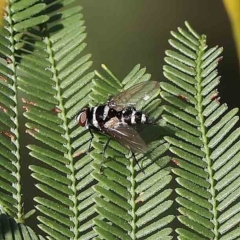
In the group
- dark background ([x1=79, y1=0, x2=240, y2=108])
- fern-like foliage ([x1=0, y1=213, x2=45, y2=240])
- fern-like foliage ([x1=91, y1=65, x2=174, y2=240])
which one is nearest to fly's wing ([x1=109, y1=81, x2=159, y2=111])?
fern-like foliage ([x1=91, y1=65, x2=174, y2=240])

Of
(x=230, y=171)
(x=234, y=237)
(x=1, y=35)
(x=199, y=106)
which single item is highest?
(x=1, y=35)

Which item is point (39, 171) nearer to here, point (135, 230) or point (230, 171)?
point (135, 230)

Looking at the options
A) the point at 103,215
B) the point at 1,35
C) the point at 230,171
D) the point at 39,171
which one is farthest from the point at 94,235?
the point at 1,35

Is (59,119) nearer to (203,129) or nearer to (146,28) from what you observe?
(203,129)

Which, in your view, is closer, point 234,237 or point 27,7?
point 234,237

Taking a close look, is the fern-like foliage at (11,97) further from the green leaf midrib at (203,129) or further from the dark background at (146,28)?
the dark background at (146,28)

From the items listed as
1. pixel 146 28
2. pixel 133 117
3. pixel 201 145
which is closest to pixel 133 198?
pixel 201 145
